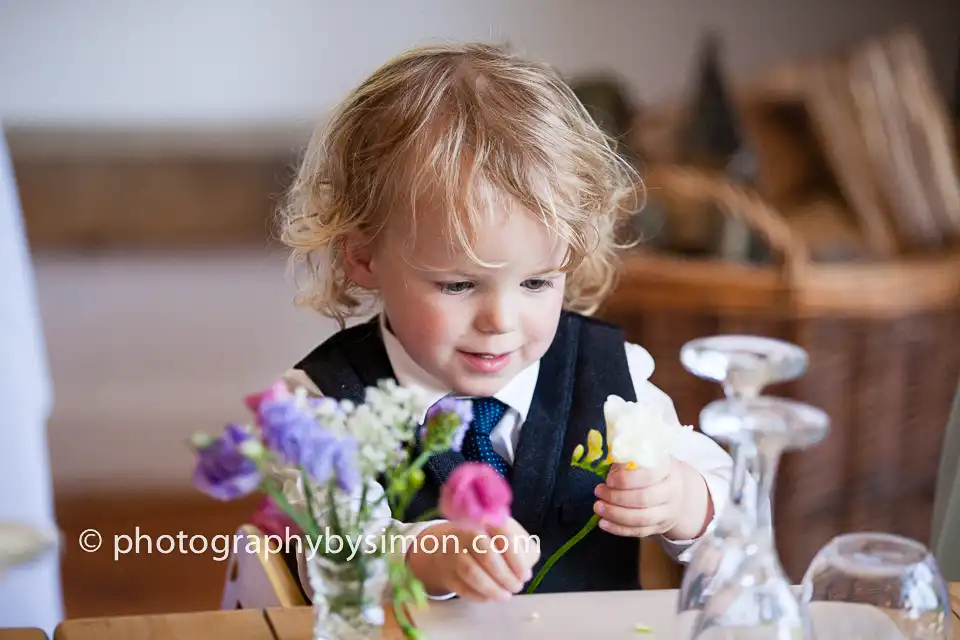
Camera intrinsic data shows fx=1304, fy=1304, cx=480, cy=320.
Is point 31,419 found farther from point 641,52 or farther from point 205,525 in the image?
point 641,52

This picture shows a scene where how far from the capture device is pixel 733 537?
88 centimetres

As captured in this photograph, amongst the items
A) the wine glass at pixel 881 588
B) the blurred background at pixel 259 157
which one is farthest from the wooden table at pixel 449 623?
the blurred background at pixel 259 157

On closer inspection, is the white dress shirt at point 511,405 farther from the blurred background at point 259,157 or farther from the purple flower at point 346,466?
the blurred background at point 259,157

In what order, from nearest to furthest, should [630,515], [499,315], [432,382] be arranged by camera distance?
[630,515] → [499,315] → [432,382]

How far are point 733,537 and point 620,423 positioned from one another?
0.12 metres

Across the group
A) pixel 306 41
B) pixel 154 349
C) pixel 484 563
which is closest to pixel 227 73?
pixel 306 41

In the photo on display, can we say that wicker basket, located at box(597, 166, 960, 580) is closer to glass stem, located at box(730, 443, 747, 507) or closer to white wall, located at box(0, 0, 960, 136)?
white wall, located at box(0, 0, 960, 136)

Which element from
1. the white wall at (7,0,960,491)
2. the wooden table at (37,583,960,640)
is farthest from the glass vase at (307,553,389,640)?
the white wall at (7,0,960,491)

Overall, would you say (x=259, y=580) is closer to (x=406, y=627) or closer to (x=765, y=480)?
Answer: (x=406, y=627)

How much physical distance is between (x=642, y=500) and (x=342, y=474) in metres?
0.39

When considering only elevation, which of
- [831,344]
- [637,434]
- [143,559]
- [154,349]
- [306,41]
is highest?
[306,41]

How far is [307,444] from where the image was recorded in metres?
0.78

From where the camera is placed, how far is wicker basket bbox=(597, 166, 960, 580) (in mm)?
2486

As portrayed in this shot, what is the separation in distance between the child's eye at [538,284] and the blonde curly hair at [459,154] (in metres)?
0.03
